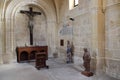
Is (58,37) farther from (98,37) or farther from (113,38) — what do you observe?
(113,38)

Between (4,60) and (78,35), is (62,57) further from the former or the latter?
(4,60)

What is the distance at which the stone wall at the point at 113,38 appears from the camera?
503 centimetres

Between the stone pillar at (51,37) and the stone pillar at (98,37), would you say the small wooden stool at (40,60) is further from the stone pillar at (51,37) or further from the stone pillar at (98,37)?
the stone pillar at (51,37)

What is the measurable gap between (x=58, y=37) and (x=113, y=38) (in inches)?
196

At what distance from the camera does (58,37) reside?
9.78 meters

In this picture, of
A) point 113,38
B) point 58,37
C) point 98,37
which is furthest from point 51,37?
point 113,38

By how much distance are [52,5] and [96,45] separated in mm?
5231

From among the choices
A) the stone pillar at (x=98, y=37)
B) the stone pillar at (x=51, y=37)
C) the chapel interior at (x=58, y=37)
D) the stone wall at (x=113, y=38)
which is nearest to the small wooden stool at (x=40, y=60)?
the chapel interior at (x=58, y=37)

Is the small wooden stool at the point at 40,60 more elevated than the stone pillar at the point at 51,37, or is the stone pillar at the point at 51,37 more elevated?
the stone pillar at the point at 51,37

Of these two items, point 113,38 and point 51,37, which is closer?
point 113,38

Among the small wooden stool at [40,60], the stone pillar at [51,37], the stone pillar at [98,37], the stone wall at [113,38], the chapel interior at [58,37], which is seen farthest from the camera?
the stone pillar at [51,37]

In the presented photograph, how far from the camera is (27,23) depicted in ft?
30.7

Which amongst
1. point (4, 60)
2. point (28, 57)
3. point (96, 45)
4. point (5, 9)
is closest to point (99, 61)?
point (96, 45)

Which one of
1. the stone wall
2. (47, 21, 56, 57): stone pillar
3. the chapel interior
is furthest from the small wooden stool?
(47, 21, 56, 57): stone pillar
